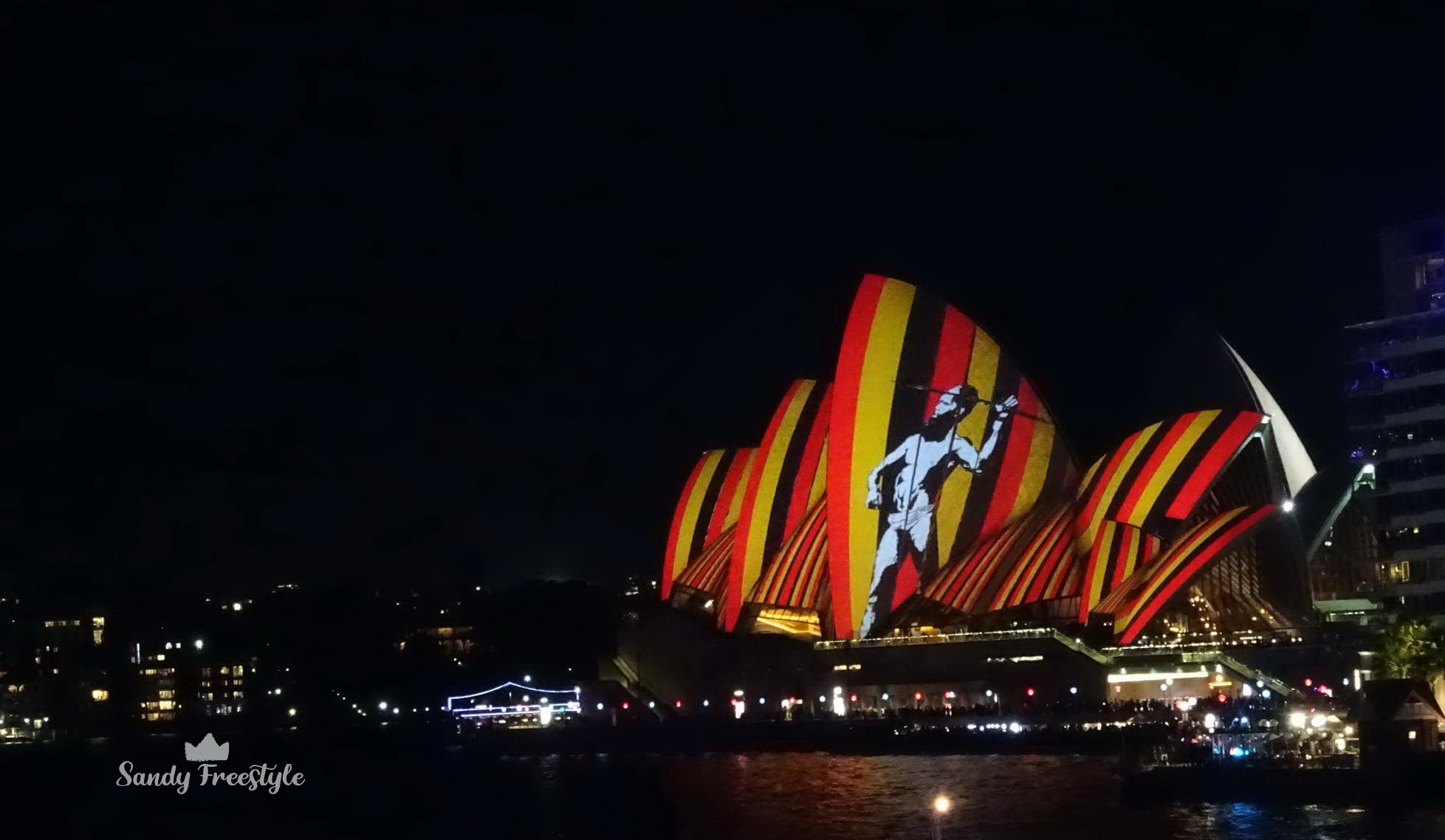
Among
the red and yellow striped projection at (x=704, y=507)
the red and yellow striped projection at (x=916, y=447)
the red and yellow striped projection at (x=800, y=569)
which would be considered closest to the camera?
the red and yellow striped projection at (x=916, y=447)

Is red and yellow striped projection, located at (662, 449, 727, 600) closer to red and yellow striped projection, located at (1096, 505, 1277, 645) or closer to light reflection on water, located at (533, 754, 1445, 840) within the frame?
light reflection on water, located at (533, 754, 1445, 840)

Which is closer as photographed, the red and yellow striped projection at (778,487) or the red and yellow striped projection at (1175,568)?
the red and yellow striped projection at (1175,568)

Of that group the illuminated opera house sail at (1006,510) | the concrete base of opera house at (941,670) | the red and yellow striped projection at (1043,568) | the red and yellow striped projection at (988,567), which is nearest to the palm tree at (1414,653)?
the concrete base of opera house at (941,670)

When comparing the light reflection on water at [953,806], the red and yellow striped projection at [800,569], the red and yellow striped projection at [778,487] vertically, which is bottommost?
the light reflection on water at [953,806]

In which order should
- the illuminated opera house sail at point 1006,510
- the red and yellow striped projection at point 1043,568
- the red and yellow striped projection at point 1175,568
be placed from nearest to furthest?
the red and yellow striped projection at point 1175,568 → the illuminated opera house sail at point 1006,510 → the red and yellow striped projection at point 1043,568

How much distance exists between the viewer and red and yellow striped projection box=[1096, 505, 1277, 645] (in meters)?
60.2

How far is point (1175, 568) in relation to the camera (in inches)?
2402

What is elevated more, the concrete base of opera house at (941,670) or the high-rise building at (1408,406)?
the high-rise building at (1408,406)

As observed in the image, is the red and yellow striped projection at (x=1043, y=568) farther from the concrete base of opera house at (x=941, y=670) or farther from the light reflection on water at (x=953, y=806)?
the light reflection on water at (x=953, y=806)

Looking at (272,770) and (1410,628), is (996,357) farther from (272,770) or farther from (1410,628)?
(272,770)

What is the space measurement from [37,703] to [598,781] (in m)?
71.6

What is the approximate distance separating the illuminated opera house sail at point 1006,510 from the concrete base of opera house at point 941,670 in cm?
88

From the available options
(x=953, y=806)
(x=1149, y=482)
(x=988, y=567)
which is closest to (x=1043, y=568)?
(x=988, y=567)

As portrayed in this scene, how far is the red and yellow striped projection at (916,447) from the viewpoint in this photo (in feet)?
222
